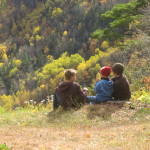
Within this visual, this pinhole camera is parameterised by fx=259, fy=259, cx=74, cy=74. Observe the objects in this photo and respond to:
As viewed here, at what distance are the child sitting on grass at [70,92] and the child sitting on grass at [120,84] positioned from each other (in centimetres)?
107

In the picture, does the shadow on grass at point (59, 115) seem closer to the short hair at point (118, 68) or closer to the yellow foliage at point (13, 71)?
the short hair at point (118, 68)

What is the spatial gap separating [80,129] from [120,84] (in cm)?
226

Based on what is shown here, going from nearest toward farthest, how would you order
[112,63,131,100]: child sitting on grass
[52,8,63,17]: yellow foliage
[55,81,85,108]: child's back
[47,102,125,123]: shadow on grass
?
[47,102,125,123]: shadow on grass, [112,63,131,100]: child sitting on grass, [55,81,85,108]: child's back, [52,8,63,17]: yellow foliage

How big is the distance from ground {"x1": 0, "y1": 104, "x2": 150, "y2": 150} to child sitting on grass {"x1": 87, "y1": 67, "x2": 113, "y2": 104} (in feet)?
1.22

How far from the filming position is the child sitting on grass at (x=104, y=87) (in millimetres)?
7852

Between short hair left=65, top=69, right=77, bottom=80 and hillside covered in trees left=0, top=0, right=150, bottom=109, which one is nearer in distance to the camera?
short hair left=65, top=69, right=77, bottom=80

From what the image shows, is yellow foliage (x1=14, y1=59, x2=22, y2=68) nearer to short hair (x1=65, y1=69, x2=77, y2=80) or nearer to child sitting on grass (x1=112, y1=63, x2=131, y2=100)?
short hair (x1=65, y1=69, x2=77, y2=80)

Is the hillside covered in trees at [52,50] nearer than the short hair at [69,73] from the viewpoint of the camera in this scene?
No

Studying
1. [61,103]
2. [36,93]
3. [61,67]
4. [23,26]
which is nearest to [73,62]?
[61,67]

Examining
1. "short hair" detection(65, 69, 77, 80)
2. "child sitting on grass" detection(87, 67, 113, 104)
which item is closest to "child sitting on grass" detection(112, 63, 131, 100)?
"child sitting on grass" detection(87, 67, 113, 104)

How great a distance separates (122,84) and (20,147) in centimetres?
428

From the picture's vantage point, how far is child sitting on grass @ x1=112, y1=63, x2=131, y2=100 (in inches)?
313

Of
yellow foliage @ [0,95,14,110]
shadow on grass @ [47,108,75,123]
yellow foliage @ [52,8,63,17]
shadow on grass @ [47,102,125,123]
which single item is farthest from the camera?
yellow foliage @ [52,8,63,17]

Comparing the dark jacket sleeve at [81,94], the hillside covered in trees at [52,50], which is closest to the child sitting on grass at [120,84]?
the dark jacket sleeve at [81,94]
